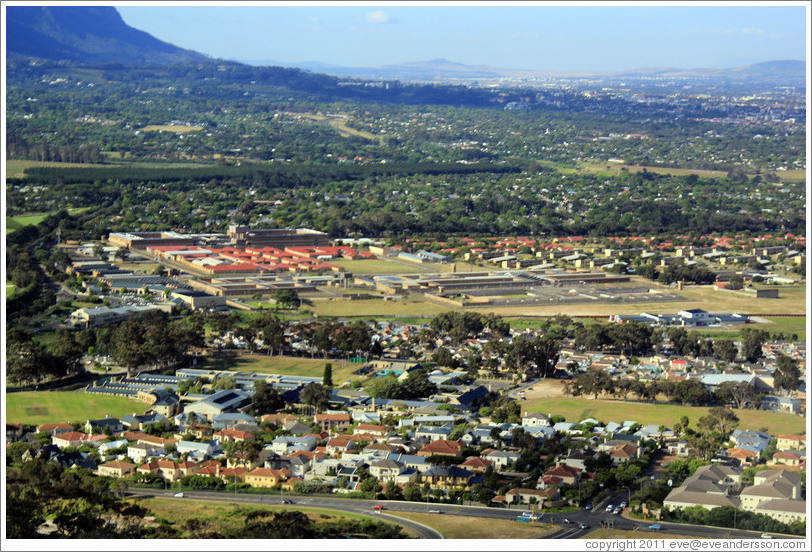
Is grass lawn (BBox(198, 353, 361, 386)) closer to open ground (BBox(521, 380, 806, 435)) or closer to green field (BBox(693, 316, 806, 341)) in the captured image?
open ground (BBox(521, 380, 806, 435))

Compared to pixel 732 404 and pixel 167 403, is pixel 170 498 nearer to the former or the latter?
pixel 167 403

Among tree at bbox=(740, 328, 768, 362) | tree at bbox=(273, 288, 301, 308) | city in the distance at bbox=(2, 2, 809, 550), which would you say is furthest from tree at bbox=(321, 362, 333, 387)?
tree at bbox=(740, 328, 768, 362)

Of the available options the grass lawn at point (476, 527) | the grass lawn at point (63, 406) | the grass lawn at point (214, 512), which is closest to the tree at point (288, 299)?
the grass lawn at point (63, 406)

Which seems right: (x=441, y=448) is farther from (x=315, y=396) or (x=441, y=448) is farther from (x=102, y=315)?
(x=102, y=315)

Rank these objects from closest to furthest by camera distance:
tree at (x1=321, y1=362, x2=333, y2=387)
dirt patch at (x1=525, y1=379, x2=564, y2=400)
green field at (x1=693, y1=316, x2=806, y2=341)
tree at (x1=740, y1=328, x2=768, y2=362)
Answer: dirt patch at (x1=525, y1=379, x2=564, y2=400) < tree at (x1=321, y1=362, x2=333, y2=387) < tree at (x1=740, y1=328, x2=768, y2=362) < green field at (x1=693, y1=316, x2=806, y2=341)

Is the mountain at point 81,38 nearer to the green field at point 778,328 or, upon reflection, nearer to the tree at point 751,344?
the green field at point 778,328

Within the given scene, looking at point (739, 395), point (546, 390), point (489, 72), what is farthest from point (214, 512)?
point (489, 72)

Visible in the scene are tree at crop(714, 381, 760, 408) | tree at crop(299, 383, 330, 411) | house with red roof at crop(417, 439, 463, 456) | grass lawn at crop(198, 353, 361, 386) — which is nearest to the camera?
house with red roof at crop(417, 439, 463, 456)
